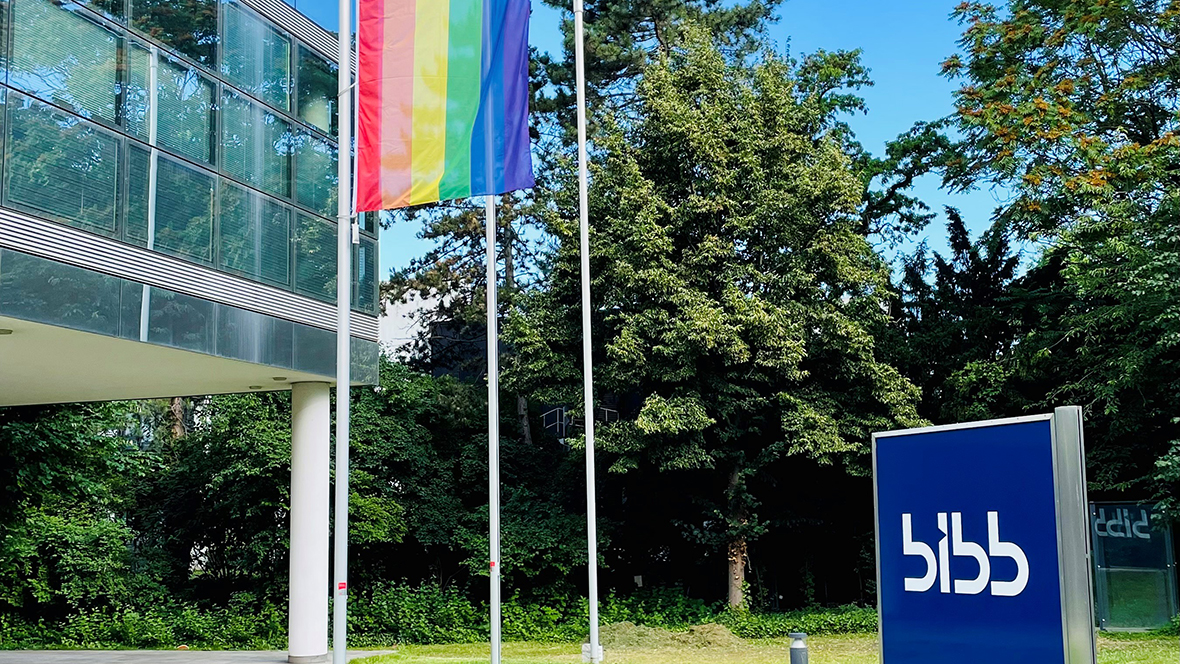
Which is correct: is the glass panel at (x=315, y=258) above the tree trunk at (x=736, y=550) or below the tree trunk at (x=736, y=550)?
above

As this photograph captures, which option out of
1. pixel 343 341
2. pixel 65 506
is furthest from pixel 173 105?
pixel 65 506

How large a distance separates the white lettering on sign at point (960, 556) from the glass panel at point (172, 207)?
35.6 feet

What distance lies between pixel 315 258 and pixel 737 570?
14297 millimetres

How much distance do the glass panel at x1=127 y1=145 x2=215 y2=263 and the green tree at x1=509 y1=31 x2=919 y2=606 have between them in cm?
1225

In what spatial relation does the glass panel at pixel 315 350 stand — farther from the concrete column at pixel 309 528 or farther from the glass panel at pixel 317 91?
the glass panel at pixel 317 91

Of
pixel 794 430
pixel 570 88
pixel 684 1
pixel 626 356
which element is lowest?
pixel 794 430

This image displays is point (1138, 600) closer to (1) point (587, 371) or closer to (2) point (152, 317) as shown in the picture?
(1) point (587, 371)

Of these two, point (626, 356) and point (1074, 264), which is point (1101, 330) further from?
point (626, 356)

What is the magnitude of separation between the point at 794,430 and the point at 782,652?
568cm

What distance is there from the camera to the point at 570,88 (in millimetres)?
36031

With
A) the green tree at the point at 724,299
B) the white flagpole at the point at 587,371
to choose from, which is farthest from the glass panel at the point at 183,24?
the green tree at the point at 724,299

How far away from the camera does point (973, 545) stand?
604 centimetres

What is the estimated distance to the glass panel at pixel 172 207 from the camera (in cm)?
1412

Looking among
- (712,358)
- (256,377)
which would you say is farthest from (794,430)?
(256,377)
